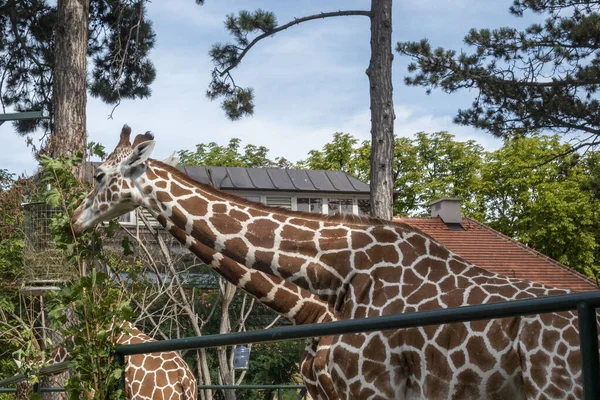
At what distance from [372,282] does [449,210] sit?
2191 centimetres

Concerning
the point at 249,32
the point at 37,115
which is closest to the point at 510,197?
the point at 249,32

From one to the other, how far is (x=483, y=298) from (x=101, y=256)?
2186 millimetres

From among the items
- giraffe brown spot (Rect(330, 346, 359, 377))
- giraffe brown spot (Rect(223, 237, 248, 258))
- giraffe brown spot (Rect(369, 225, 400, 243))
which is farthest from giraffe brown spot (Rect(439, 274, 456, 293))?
giraffe brown spot (Rect(223, 237, 248, 258))

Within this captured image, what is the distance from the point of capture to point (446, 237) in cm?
2555

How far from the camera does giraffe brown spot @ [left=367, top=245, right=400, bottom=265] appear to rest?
506cm

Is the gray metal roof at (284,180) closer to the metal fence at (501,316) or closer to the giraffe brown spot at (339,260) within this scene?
the giraffe brown spot at (339,260)

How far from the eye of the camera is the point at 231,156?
47000 millimetres

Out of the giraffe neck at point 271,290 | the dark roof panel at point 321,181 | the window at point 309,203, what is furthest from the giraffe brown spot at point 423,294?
the window at point 309,203

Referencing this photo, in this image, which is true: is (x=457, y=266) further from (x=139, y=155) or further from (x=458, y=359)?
(x=139, y=155)

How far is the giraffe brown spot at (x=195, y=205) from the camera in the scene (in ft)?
18.8

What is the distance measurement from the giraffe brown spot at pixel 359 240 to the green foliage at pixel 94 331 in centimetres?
151

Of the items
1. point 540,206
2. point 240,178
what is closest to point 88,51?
point 240,178

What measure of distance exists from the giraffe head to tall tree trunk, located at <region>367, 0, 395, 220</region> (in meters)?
5.27

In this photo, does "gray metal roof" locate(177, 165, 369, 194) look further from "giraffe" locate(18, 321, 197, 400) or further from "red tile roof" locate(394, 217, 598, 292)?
"giraffe" locate(18, 321, 197, 400)
